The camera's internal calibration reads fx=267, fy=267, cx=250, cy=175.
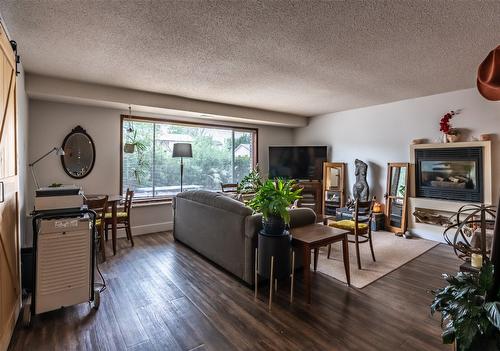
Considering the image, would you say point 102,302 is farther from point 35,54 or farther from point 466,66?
point 466,66

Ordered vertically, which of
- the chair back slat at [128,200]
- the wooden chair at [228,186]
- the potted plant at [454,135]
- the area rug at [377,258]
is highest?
the potted plant at [454,135]

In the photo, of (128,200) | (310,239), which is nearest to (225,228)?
(310,239)

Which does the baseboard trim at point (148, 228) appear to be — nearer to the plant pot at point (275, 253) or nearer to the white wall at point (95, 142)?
the white wall at point (95, 142)

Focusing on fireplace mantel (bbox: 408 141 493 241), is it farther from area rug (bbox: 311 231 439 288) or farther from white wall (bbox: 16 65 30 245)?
white wall (bbox: 16 65 30 245)

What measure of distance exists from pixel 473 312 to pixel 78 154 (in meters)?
5.05

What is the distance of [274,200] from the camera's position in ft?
8.19

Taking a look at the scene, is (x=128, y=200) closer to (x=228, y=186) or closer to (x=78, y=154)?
(x=78, y=154)

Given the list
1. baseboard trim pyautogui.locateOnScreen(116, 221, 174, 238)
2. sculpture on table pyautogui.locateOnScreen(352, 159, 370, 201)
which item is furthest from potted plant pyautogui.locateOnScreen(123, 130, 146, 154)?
sculpture on table pyautogui.locateOnScreen(352, 159, 370, 201)

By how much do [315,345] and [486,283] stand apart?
1.31 m

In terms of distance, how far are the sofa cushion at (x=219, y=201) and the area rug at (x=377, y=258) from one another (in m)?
1.33

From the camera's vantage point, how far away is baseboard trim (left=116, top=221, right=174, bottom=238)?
482 cm

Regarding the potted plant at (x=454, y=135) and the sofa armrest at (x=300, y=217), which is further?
the potted plant at (x=454, y=135)

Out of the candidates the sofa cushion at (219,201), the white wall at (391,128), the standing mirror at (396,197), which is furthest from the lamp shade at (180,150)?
the standing mirror at (396,197)

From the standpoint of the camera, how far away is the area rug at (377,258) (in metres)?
3.17
